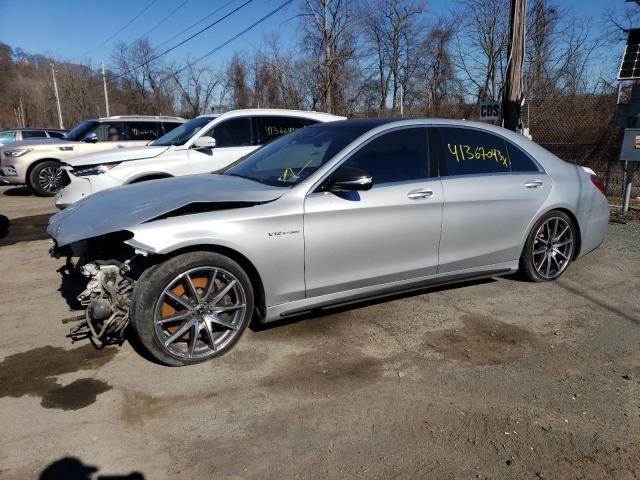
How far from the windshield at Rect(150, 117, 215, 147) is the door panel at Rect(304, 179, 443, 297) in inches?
187

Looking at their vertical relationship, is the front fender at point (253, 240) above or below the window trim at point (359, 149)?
below

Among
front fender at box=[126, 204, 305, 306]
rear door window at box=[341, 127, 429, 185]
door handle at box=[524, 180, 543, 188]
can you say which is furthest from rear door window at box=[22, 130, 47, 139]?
door handle at box=[524, 180, 543, 188]

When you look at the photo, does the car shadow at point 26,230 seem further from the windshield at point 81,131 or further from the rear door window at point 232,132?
the windshield at point 81,131

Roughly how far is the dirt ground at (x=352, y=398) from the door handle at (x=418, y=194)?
1.04 m

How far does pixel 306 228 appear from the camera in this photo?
3510mm

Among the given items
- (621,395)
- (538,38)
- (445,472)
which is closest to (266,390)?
(445,472)

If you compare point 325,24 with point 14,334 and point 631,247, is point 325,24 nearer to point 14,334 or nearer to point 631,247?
point 631,247

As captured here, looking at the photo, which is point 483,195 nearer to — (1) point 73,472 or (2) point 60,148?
(1) point 73,472

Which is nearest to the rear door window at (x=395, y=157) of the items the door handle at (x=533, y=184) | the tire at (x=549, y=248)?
the door handle at (x=533, y=184)

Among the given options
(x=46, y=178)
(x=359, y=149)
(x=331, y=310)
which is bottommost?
(x=331, y=310)

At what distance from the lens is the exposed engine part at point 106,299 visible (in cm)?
325

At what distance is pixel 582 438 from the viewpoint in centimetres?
261

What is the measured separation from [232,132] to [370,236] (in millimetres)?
4854

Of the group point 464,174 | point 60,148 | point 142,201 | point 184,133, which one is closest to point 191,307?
point 142,201
